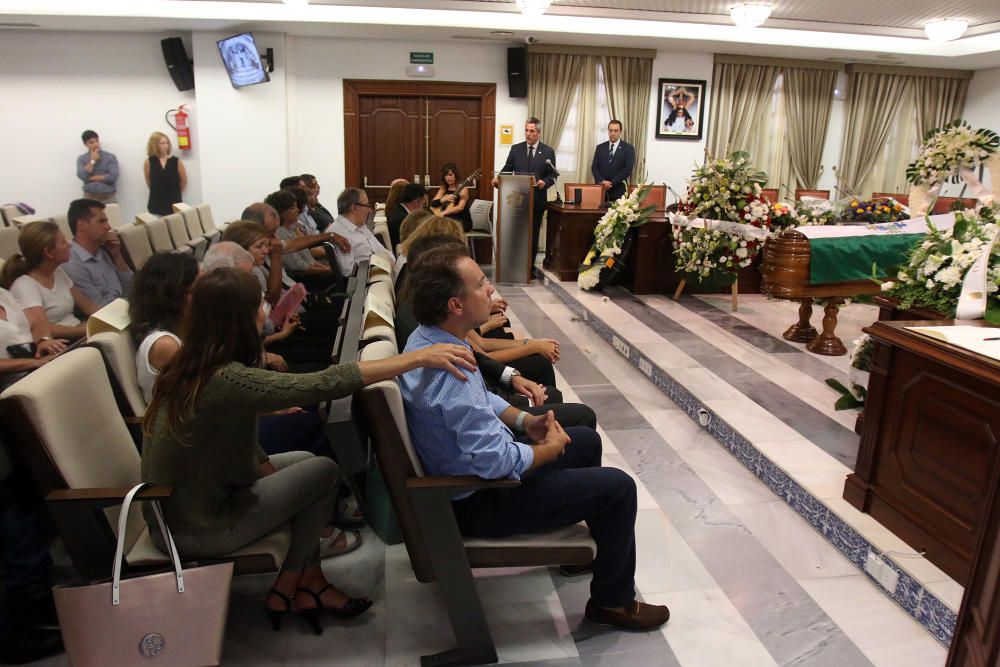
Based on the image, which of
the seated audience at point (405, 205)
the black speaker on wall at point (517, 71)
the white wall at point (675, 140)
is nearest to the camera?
the seated audience at point (405, 205)

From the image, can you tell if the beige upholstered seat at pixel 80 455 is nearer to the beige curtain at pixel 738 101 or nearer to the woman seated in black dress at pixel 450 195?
the woman seated in black dress at pixel 450 195

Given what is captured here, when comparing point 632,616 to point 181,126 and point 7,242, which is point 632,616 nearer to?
point 7,242

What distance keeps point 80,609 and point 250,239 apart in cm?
207

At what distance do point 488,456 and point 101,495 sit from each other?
91 centimetres

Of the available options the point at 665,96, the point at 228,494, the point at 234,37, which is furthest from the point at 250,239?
the point at 665,96

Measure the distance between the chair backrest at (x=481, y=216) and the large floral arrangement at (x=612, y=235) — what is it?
5.75ft

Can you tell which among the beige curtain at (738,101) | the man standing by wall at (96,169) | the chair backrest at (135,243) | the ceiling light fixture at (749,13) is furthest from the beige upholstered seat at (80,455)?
the beige curtain at (738,101)

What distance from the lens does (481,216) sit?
323 inches

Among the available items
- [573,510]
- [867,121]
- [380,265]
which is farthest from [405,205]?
[867,121]

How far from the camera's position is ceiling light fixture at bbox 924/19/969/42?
25.4 feet

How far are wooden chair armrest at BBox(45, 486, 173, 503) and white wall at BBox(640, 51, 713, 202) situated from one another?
27.7 ft

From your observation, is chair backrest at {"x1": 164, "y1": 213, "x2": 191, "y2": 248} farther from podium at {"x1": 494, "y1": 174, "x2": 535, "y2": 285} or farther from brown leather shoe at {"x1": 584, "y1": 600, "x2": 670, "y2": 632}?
brown leather shoe at {"x1": 584, "y1": 600, "x2": 670, "y2": 632}

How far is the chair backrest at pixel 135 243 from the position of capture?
168 inches

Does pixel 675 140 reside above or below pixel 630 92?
below
